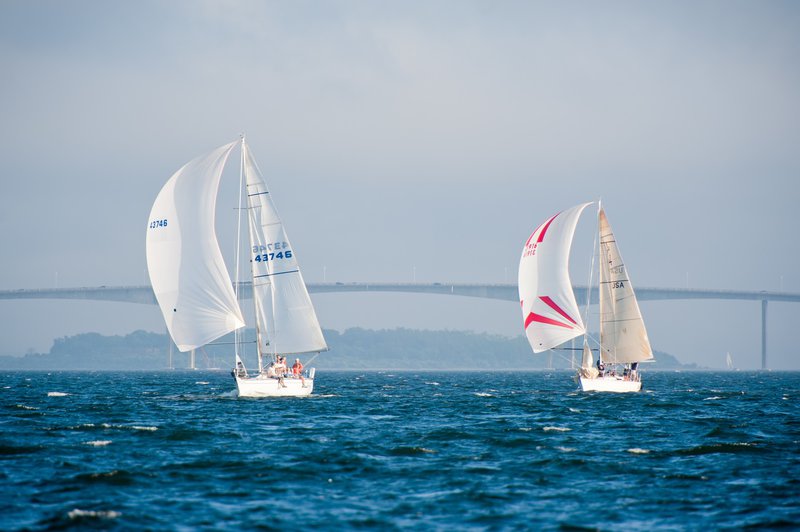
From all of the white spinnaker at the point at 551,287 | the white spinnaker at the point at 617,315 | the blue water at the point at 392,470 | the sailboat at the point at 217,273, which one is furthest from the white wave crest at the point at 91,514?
the white spinnaker at the point at 617,315

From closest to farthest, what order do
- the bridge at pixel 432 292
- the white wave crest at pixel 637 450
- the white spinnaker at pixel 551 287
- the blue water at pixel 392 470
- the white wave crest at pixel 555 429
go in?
the blue water at pixel 392 470, the white wave crest at pixel 637 450, the white wave crest at pixel 555 429, the white spinnaker at pixel 551 287, the bridge at pixel 432 292

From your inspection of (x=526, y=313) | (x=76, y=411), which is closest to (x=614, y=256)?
(x=526, y=313)

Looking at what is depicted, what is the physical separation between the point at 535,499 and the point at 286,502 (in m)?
3.48

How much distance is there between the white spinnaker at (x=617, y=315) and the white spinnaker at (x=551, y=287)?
1.42 meters

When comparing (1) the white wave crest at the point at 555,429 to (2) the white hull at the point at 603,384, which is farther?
(2) the white hull at the point at 603,384

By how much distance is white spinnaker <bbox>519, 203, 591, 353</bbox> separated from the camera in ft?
131

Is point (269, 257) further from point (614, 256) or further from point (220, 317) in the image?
point (614, 256)

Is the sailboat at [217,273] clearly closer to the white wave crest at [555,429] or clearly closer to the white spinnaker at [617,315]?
the white wave crest at [555,429]

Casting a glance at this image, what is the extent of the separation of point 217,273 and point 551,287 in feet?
48.7

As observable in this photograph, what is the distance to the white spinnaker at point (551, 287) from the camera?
40000 millimetres

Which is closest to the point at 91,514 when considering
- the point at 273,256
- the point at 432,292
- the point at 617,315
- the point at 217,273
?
the point at 217,273

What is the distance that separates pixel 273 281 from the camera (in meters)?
32.3

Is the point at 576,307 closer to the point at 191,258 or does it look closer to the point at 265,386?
the point at 265,386

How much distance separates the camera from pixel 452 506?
13906 mm
